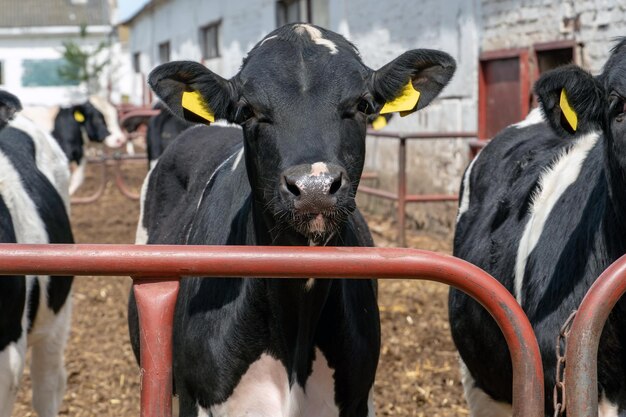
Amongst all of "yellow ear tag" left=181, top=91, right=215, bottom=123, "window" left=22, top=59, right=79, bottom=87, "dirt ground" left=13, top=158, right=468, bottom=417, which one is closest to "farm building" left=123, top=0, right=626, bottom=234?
"dirt ground" left=13, top=158, right=468, bottom=417

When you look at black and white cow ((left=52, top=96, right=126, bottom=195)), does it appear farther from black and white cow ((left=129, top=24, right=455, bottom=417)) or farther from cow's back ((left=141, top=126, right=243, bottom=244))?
black and white cow ((left=129, top=24, right=455, bottom=417))

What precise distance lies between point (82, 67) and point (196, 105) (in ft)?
120

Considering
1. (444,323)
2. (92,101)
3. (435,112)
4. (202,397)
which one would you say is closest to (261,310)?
(202,397)

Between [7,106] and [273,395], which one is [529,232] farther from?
[7,106]

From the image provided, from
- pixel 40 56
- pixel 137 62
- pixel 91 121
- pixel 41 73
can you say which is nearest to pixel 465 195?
pixel 91 121

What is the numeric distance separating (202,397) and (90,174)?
1532cm

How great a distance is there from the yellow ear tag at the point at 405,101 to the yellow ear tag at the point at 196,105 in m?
0.57

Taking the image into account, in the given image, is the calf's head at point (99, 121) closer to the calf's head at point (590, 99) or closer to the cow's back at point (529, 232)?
the cow's back at point (529, 232)

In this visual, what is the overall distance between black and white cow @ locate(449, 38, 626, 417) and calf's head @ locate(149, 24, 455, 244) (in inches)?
17.5

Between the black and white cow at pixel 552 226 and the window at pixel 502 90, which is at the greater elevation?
the window at pixel 502 90

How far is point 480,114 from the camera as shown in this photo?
31.8 ft

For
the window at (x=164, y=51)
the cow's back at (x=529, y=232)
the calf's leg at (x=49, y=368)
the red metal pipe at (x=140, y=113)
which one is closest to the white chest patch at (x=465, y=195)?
the cow's back at (x=529, y=232)

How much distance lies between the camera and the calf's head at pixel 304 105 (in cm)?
276

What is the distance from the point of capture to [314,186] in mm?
2701
